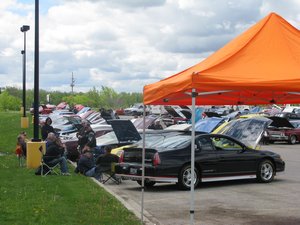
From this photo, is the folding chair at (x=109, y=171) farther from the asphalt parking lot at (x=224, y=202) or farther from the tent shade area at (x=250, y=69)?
the tent shade area at (x=250, y=69)

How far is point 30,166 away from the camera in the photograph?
18.8 metres

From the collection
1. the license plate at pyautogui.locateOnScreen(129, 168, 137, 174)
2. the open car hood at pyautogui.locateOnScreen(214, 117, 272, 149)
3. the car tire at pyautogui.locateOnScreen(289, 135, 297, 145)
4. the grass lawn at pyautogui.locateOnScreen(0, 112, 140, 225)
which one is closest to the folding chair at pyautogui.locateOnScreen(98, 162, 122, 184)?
the grass lawn at pyautogui.locateOnScreen(0, 112, 140, 225)

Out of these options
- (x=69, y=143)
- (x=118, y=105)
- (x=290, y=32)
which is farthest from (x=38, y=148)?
(x=118, y=105)

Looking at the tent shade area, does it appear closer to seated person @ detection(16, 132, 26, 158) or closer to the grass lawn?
the grass lawn

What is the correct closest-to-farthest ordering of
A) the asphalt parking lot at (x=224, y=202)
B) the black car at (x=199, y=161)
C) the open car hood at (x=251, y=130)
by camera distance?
the asphalt parking lot at (x=224, y=202), the black car at (x=199, y=161), the open car hood at (x=251, y=130)

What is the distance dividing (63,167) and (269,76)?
1013cm

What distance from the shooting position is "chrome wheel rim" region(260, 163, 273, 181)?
15.9 meters

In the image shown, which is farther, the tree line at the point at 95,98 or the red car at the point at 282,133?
the tree line at the point at 95,98

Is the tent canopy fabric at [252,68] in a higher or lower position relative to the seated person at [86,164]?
higher

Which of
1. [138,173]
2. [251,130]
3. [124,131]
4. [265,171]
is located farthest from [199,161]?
[124,131]

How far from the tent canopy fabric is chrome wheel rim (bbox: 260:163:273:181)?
7107 mm

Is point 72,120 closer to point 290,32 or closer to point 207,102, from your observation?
point 207,102

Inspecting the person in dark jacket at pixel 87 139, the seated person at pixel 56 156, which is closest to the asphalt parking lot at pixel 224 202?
the seated person at pixel 56 156

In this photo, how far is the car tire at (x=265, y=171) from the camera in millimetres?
15836
